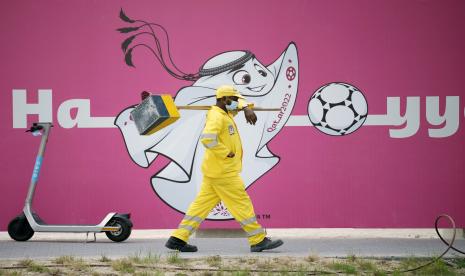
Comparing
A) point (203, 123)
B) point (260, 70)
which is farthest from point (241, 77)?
point (203, 123)

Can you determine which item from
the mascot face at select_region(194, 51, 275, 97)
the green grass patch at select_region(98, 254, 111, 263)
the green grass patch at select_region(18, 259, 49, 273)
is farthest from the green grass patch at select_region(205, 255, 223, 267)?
the mascot face at select_region(194, 51, 275, 97)

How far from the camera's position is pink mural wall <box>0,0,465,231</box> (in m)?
12.2

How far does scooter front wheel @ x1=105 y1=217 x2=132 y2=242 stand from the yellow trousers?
132cm

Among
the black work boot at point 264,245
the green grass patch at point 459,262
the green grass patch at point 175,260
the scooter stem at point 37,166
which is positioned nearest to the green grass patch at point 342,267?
the green grass patch at point 459,262

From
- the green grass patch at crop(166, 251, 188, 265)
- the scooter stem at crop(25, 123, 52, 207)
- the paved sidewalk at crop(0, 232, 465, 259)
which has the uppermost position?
the scooter stem at crop(25, 123, 52, 207)

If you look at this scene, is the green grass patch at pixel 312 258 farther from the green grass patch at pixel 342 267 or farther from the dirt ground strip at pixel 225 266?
the green grass patch at pixel 342 267

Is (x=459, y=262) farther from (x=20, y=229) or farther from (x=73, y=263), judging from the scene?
(x=20, y=229)

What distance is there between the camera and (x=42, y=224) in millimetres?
11539

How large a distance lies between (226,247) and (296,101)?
2.35m

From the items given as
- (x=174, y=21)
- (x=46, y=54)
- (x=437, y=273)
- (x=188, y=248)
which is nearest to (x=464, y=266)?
(x=437, y=273)

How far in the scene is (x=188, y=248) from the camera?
34.0 feet

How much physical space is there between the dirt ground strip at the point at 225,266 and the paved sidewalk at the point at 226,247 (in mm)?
482

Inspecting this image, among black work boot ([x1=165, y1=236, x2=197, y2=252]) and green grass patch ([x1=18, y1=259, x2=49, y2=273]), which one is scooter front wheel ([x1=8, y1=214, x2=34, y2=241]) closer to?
black work boot ([x1=165, y1=236, x2=197, y2=252])

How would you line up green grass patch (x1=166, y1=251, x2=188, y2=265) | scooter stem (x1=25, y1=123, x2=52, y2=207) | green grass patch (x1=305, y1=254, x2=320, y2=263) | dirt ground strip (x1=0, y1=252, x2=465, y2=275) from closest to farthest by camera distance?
dirt ground strip (x1=0, y1=252, x2=465, y2=275)
green grass patch (x1=166, y1=251, x2=188, y2=265)
green grass patch (x1=305, y1=254, x2=320, y2=263)
scooter stem (x1=25, y1=123, x2=52, y2=207)
